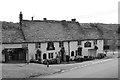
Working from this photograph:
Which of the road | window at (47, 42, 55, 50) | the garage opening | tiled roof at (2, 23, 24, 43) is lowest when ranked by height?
the road

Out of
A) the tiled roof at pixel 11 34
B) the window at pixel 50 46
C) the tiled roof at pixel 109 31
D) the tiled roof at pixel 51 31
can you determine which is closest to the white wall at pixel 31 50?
the tiled roof at pixel 51 31

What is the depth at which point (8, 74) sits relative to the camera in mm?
25922

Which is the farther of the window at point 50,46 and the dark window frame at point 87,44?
the dark window frame at point 87,44

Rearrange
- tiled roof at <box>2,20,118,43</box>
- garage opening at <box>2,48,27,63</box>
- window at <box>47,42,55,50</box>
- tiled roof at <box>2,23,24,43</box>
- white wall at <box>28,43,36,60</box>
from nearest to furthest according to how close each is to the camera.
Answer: garage opening at <box>2,48,27,63</box>
tiled roof at <box>2,23,24,43</box>
white wall at <box>28,43,36,60</box>
tiled roof at <box>2,20,118,43</box>
window at <box>47,42,55,50</box>

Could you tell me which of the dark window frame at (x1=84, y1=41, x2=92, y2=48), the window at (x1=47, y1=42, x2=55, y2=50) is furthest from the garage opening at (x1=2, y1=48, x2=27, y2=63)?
the dark window frame at (x1=84, y1=41, x2=92, y2=48)

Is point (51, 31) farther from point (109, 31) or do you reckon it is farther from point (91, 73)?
point (109, 31)

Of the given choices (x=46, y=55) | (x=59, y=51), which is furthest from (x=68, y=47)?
(x=46, y=55)

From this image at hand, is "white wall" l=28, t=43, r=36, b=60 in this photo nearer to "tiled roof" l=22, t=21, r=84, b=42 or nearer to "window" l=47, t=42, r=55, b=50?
"tiled roof" l=22, t=21, r=84, b=42

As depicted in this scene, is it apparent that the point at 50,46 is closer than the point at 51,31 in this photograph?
Yes

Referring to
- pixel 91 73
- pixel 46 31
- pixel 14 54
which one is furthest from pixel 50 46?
pixel 91 73

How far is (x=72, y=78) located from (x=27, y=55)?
2166 cm

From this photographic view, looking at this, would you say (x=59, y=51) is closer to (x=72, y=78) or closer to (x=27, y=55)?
(x=27, y=55)

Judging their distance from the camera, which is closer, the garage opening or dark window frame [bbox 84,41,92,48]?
the garage opening

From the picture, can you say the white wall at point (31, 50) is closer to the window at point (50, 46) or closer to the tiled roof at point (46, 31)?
the tiled roof at point (46, 31)
